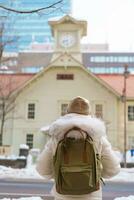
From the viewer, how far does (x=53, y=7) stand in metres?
6.11

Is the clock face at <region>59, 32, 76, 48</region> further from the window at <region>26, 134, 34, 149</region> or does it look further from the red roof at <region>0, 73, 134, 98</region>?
the window at <region>26, 134, 34, 149</region>

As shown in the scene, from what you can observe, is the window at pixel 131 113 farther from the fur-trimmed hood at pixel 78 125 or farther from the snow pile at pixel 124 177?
the fur-trimmed hood at pixel 78 125

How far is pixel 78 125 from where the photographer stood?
3.46 m

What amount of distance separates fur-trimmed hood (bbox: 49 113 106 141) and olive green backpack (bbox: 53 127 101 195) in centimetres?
12

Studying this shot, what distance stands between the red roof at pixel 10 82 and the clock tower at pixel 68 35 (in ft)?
12.1

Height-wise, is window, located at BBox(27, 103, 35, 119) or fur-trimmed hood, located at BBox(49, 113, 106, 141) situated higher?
window, located at BBox(27, 103, 35, 119)

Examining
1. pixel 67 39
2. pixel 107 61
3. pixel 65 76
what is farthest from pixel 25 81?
pixel 107 61

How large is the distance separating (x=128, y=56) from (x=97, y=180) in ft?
424

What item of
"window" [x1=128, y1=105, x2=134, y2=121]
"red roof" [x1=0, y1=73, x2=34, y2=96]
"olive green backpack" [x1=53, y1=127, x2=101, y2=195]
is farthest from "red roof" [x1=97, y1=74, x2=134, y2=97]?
"olive green backpack" [x1=53, y1=127, x2=101, y2=195]

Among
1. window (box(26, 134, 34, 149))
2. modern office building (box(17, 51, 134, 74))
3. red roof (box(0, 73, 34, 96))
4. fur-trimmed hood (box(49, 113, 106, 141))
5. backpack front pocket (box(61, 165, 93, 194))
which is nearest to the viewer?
backpack front pocket (box(61, 165, 93, 194))

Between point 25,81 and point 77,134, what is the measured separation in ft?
109

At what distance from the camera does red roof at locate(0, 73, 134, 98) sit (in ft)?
122

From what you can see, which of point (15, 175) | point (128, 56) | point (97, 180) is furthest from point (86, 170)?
point (128, 56)

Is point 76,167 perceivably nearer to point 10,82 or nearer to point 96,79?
point 96,79
